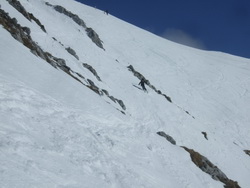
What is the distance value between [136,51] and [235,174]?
32.1 meters

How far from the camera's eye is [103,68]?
35688 mm

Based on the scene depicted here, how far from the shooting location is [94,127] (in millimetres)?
12914

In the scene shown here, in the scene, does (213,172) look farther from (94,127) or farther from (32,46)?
(32,46)

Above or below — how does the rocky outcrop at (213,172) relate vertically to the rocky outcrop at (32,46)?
below

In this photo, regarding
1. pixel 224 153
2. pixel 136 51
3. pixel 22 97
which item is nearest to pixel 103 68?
pixel 224 153

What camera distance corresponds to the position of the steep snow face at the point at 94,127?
29.5 feet

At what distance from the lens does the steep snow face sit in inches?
354

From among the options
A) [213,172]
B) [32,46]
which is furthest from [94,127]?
[213,172]

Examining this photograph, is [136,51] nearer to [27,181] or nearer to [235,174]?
[235,174]

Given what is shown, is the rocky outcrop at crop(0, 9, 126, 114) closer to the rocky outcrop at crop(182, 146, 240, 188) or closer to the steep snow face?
the steep snow face

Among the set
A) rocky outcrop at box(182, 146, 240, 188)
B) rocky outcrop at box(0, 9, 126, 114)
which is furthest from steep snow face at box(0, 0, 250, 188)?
rocky outcrop at box(182, 146, 240, 188)

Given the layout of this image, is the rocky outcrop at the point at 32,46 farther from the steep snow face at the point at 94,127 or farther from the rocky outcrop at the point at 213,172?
the rocky outcrop at the point at 213,172

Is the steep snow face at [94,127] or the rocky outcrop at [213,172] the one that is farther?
the rocky outcrop at [213,172]

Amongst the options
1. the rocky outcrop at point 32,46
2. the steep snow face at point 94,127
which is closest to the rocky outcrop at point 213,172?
the steep snow face at point 94,127
